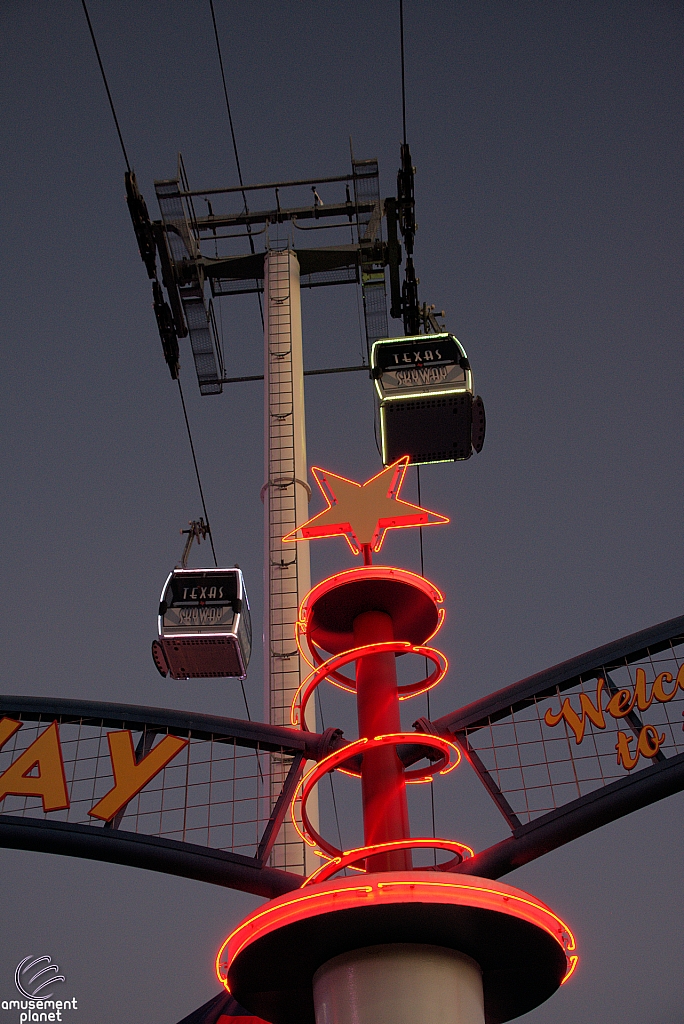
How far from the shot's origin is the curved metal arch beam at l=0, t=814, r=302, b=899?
624cm

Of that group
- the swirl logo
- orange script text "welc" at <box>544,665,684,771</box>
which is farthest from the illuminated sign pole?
the swirl logo

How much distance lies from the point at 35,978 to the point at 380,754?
19.2m

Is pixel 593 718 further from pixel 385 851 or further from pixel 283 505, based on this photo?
pixel 283 505

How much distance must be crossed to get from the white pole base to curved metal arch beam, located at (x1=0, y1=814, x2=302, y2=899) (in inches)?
39.9

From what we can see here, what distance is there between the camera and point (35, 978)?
69.4 feet

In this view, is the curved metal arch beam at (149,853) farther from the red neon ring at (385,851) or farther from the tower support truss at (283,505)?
the tower support truss at (283,505)

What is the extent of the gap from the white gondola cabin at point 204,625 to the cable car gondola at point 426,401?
282 cm

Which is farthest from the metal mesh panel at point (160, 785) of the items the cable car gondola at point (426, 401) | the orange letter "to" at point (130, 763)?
the cable car gondola at point (426, 401)

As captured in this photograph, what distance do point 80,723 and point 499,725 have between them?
3.43 metres

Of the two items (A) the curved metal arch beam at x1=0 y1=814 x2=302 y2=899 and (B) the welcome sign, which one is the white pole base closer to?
(A) the curved metal arch beam at x1=0 y1=814 x2=302 y2=899

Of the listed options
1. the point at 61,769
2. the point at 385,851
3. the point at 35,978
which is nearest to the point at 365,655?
the point at 385,851

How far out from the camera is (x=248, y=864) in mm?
6285

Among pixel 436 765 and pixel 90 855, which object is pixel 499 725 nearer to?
pixel 436 765

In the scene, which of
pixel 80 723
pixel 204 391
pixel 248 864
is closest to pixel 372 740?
pixel 248 864
